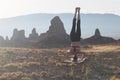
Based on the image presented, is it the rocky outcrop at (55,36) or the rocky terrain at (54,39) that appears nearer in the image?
the rocky outcrop at (55,36)

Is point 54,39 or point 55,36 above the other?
point 55,36

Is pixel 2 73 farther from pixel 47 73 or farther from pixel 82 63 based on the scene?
pixel 82 63

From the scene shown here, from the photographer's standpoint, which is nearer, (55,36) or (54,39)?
(54,39)

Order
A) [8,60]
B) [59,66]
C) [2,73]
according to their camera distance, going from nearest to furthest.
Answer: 1. [2,73]
2. [59,66]
3. [8,60]

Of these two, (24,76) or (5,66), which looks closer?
(24,76)

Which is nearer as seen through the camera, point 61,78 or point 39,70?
point 61,78

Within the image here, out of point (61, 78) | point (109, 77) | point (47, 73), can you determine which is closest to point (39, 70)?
point (47, 73)

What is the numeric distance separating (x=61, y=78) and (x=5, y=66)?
8102 mm

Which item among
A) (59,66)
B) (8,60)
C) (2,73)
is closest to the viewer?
(2,73)

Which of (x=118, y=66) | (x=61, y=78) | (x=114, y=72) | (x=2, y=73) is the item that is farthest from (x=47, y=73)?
(x=118, y=66)

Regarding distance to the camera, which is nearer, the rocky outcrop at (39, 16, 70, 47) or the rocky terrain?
the rocky outcrop at (39, 16, 70, 47)

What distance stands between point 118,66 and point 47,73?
345 inches

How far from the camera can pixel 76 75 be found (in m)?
30.8

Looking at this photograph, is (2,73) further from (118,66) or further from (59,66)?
(118,66)
